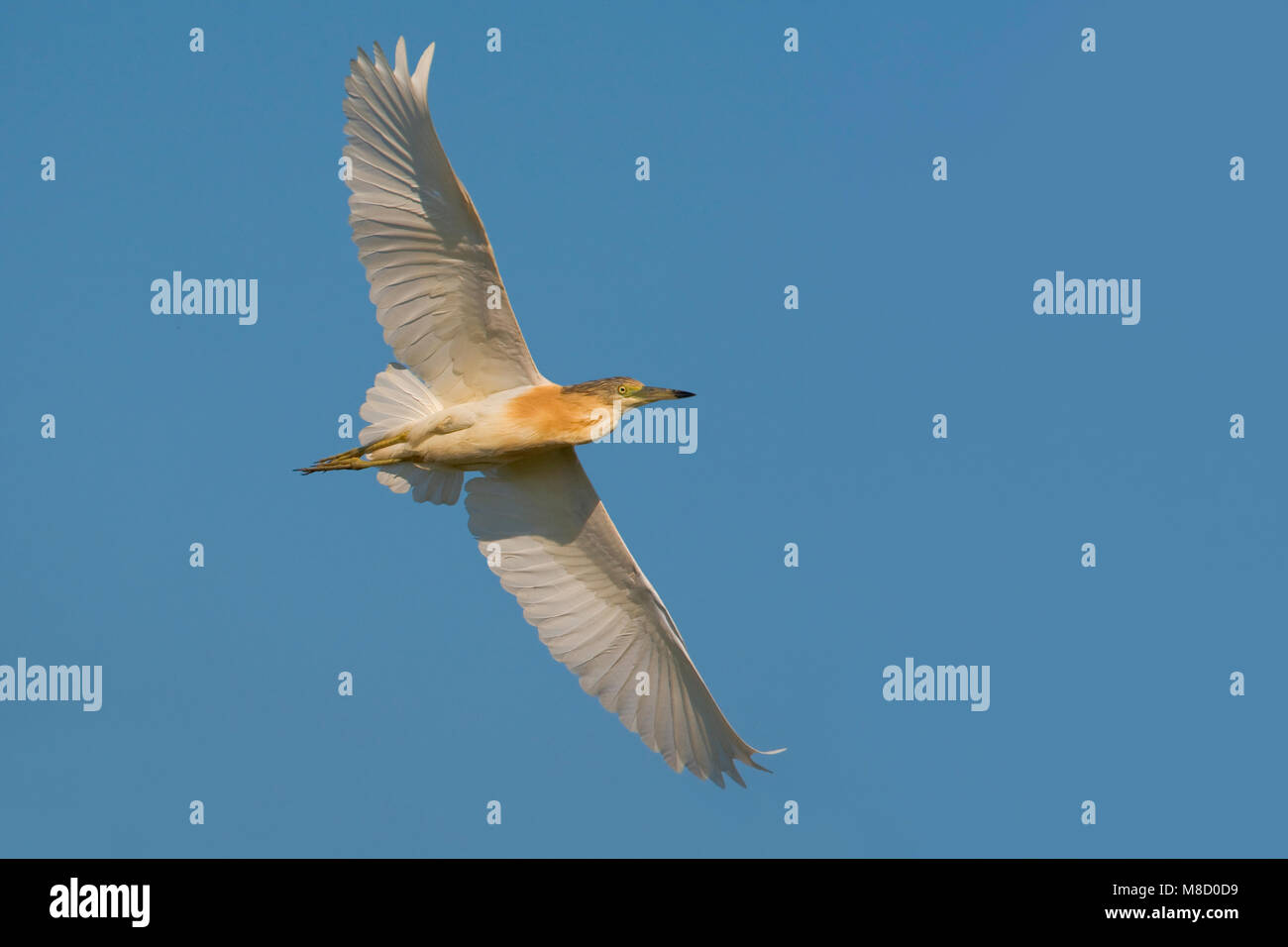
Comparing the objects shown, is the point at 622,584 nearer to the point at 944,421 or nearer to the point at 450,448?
the point at 450,448

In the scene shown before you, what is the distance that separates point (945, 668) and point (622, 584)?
696 centimetres

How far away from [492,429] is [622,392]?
1237 millimetres

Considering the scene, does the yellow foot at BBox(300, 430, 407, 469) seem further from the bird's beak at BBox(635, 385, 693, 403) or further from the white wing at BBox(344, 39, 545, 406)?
the bird's beak at BBox(635, 385, 693, 403)

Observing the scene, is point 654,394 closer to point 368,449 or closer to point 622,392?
point 622,392

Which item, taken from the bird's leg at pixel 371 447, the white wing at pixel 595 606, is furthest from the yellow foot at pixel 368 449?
the white wing at pixel 595 606

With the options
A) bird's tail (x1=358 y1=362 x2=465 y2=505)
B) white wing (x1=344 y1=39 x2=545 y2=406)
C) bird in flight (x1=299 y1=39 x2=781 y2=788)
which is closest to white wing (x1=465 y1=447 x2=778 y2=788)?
bird in flight (x1=299 y1=39 x2=781 y2=788)

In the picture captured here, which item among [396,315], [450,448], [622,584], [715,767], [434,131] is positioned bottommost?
[715,767]

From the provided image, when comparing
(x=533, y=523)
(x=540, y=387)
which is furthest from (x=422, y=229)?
(x=533, y=523)

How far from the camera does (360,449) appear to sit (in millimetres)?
13508

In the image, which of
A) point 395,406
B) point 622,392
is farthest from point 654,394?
point 395,406

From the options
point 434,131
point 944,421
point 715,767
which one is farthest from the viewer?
point 944,421

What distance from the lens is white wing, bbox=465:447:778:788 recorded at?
1434 cm

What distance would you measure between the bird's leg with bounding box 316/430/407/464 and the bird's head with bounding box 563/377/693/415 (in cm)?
160

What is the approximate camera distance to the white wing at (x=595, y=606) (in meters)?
14.3
